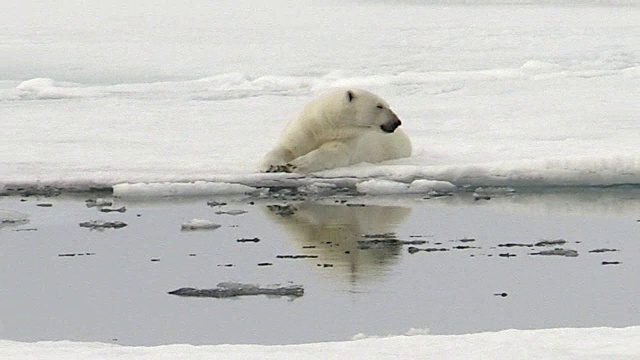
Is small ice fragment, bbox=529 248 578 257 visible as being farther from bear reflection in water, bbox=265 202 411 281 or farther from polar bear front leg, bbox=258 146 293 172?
polar bear front leg, bbox=258 146 293 172

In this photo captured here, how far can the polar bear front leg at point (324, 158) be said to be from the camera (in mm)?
7246

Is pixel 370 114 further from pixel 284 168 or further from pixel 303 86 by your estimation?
pixel 303 86

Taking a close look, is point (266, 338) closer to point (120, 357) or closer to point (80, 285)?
point (120, 357)

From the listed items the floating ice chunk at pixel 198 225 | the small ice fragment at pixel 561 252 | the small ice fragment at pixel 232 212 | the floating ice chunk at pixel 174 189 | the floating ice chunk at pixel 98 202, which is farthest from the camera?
the floating ice chunk at pixel 174 189

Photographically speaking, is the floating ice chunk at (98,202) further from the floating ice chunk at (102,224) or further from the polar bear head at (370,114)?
the polar bear head at (370,114)

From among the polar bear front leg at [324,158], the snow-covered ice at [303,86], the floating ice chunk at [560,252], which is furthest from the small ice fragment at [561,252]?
the polar bear front leg at [324,158]

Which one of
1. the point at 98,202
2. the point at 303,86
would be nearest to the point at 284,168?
the point at 98,202

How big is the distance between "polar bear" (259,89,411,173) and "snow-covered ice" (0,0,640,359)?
16cm

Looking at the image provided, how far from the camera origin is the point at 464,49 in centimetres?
1686

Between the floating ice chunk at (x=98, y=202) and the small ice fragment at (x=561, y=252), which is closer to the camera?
the small ice fragment at (x=561, y=252)

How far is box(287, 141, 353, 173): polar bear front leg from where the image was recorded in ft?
23.8

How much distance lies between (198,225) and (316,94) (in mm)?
7183

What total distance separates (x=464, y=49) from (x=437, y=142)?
8442mm

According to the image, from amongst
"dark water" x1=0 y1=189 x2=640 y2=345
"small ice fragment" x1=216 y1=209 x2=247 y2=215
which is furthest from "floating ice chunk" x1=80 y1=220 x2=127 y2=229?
"small ice fragment" x1=216 y1=209 x2=247 y2=215
